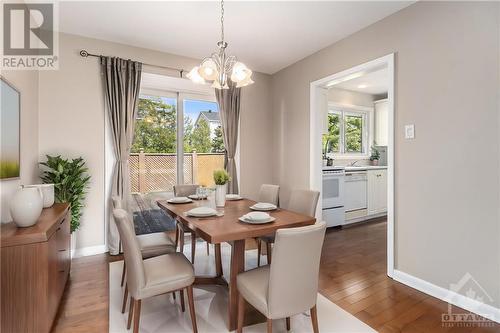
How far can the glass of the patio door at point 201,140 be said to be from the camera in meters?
4.02

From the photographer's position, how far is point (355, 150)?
567 centimetres

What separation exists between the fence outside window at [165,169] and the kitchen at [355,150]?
188cm

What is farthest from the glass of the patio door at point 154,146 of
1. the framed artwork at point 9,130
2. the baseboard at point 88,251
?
the framed artwork at point 9,130

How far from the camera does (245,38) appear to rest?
3242 mm

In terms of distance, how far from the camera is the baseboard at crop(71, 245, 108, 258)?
10.3ft

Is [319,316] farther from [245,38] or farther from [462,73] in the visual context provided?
[245,38]

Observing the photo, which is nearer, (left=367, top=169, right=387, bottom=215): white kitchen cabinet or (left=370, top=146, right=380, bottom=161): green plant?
(left=367, top=169, right=387, bottom=215): white kitchen cabinet

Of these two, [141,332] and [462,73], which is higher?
[462,73]

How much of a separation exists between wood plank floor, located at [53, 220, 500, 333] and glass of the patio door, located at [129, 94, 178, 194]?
3.68ft

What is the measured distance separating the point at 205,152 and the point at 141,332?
2.78 meters

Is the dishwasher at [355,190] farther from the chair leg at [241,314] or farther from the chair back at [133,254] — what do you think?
the chair back at [133,254]

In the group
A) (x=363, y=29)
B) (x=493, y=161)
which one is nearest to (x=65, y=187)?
(x=363, y=29)

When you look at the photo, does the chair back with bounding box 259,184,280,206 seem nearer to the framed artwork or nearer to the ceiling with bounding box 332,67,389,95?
the framed artwork

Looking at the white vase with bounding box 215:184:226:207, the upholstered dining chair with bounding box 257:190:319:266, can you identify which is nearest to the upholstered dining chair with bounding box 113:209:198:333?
the white vase with bounding box 215:184:226:207
